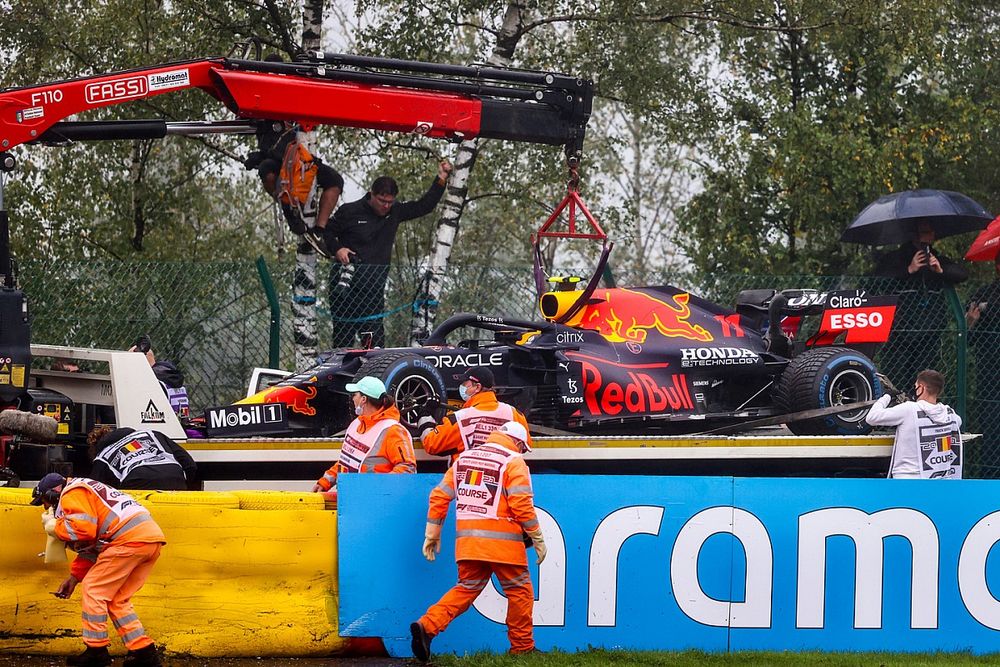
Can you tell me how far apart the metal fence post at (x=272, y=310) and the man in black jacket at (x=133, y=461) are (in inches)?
147

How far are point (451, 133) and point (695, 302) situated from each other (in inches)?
104

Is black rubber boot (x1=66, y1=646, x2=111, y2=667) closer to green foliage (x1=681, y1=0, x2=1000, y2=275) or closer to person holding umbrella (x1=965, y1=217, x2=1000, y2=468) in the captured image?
person holding umbrella (x1=965, y1=217, x2=1000, y2=468)

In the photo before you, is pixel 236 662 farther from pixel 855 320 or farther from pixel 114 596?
pixel 855 320

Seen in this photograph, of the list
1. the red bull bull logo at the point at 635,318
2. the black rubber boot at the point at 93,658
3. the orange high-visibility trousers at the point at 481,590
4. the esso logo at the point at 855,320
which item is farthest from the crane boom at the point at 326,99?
the orange high-visibility trousers at the point at 481,590

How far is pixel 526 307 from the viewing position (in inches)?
526

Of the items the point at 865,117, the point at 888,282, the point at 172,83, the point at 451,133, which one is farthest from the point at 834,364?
the point at 865,117

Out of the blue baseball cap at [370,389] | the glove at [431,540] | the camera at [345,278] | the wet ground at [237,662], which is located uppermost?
the camera at [345,278]

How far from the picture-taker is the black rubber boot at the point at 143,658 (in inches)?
289

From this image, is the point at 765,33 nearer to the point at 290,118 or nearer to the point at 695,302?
the point at 695,302

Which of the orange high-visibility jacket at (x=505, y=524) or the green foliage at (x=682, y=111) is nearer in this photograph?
the orange high-visibility jacket at (x=505, y=524)

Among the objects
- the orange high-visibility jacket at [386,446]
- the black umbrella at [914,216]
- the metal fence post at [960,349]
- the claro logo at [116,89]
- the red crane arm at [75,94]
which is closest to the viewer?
the orange high-visibility jacket at [386,446]

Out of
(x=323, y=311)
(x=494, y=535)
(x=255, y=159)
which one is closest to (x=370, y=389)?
(x=494, y=535)

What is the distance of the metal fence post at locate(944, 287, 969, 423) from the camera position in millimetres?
13188

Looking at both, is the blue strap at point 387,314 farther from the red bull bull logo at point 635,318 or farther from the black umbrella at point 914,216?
the black umbrella at point 914,216
